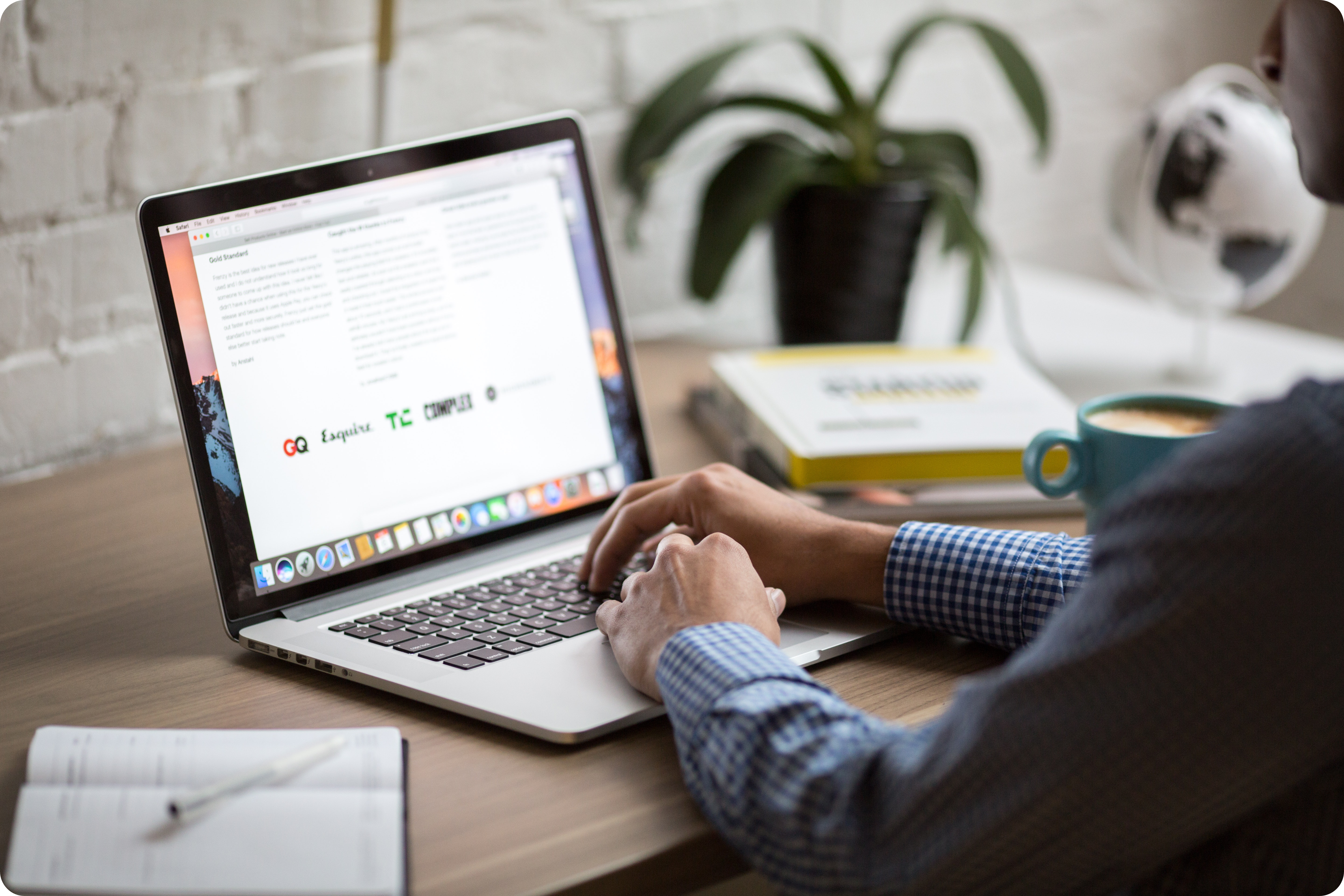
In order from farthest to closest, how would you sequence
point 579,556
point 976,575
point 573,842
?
point 579,556 → point 976,575 → point 573,842

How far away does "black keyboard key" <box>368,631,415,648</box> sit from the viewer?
75 cm

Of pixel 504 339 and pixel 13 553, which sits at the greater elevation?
pixel 504 339

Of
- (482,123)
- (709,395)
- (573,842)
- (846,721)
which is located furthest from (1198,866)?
(482,123)

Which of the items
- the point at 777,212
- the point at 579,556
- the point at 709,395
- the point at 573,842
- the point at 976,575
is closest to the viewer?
the point at 573,842

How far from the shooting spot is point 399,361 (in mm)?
838

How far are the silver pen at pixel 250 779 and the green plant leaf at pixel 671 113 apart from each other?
2.68ft

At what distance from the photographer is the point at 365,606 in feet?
2.63

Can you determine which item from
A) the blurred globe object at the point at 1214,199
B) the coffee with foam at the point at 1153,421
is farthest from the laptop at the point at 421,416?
the blurred globe object at the point at 1214,199

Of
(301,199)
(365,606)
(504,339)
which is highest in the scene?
(301,199)

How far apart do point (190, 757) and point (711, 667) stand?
268mm

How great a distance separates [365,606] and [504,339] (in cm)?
22

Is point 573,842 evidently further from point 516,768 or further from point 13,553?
point 13,553

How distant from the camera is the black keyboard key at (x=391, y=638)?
2.45 ft

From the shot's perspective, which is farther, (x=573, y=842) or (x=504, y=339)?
(x=504, y=339)
